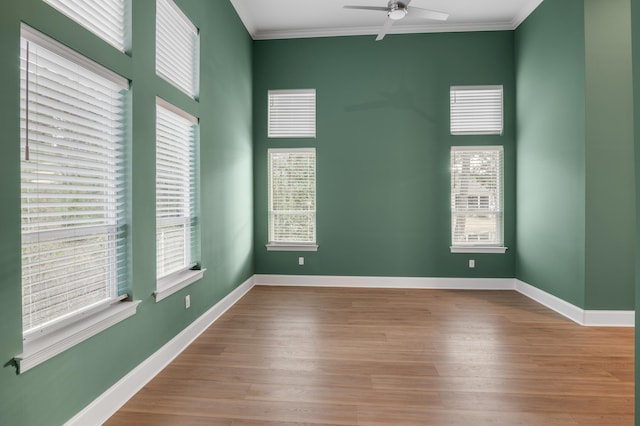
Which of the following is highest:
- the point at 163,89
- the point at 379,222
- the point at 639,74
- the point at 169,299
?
the point at 163,89

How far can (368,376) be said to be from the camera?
2.53 metres

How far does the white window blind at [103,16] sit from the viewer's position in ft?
6.05

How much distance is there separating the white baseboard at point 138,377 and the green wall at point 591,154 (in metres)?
3.86

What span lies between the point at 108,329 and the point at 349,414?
150 cm

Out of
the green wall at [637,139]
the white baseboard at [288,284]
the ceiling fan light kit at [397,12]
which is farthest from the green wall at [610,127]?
the green wall at [637,139]

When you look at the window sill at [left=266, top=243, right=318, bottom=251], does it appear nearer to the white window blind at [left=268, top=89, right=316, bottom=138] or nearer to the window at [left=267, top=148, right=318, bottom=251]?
the window at [left=267, top=148, right=318, bottom=251]

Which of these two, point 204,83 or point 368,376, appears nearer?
point 368,376

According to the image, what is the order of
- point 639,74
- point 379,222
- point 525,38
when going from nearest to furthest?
point 639,74 < point 525,38 < point 379,222

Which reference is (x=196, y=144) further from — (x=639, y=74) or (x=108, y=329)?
(x=639, y=74)

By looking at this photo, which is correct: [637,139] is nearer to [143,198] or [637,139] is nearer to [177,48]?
[143,198]

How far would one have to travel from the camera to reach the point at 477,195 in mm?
5121

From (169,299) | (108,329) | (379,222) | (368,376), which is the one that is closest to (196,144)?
(169,299)

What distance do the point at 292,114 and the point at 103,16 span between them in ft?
11.1

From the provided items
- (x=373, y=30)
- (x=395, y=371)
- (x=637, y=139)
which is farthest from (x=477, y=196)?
(x=637, y=139)
